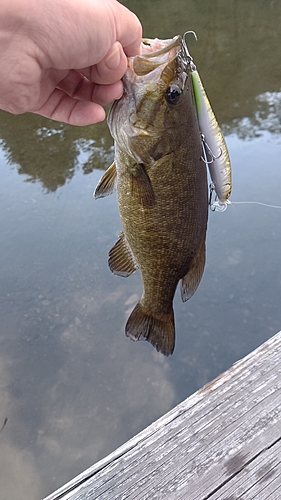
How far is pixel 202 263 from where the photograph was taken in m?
1.37

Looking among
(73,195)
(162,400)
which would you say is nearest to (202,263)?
(162,400)

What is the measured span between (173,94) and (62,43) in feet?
1.12

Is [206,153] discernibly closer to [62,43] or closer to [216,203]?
[216,203]

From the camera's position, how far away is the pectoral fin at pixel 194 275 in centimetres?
135

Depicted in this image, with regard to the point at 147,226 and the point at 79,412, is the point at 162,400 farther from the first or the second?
the point at 147,226

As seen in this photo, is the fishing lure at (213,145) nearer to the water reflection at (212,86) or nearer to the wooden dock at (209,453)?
the wooden dock at (209,453)

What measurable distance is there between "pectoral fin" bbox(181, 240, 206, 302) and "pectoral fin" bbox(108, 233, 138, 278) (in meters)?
0.20

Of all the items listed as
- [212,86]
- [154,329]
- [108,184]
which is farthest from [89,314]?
[212,86]

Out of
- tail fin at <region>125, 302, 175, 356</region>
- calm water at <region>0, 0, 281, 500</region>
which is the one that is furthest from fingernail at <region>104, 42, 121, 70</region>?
calm water at <region>0, 0, 281, 500</region>

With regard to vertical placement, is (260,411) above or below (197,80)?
below

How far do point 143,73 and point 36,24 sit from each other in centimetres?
34

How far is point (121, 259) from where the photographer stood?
1.49 metres

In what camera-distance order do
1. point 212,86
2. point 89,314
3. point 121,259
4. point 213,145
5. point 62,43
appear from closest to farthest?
point 62,43 → point 213,145 → point 121,259 → point 89,314 → point 212,86

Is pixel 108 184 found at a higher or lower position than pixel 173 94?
lower
